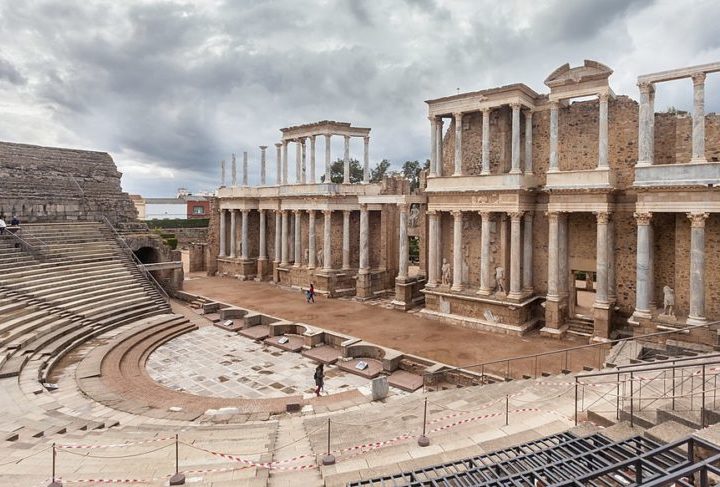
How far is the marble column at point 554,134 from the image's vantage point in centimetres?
1925

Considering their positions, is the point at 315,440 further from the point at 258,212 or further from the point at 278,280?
the point at 258,212

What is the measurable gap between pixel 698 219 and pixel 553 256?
5319mm

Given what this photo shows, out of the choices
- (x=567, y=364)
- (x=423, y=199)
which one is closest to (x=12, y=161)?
(x=423, y=199)

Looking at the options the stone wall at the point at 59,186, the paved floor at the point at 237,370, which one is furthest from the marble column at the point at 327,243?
the stone wall at the point at 59,186

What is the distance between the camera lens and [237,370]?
1630cm

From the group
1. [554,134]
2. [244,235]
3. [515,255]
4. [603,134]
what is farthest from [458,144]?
[244,235]

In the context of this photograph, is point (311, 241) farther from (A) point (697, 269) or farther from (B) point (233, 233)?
(A) point (697, 269)

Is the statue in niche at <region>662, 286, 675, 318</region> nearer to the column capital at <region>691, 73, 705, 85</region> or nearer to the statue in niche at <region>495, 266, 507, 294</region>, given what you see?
the statue in niche at <region>495, 266, 507, 294</region>

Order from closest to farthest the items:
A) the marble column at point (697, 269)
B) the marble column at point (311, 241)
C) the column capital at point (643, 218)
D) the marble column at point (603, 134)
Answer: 1. the marble column at point (697, 269)
2. the column capital at point (643, 218)
3. the marble column at point (603, 134)
4. the marble column at point (311, 241)

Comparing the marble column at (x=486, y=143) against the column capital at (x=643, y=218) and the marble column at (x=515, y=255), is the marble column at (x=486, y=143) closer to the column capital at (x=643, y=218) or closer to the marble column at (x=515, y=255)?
the marble column at (x=515, y=255)

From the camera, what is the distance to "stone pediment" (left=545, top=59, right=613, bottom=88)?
706 inches

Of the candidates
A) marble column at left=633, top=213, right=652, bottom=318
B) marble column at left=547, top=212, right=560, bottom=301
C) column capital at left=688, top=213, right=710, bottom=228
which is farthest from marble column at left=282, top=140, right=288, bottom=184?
column capital at left=688, top=213, right=710, bottom=228

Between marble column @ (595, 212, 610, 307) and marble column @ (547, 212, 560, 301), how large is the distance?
159cm

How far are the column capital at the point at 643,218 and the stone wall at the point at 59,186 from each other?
3047cm
